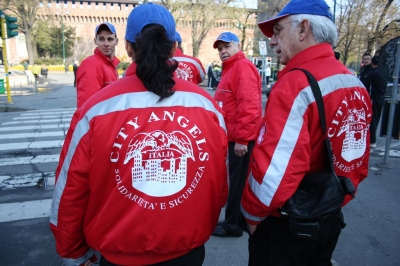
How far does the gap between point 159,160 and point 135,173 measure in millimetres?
116

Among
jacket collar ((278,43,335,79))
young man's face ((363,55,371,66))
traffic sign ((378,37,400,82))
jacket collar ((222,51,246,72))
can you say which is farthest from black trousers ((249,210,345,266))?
young man's face ((363,55,371,66))

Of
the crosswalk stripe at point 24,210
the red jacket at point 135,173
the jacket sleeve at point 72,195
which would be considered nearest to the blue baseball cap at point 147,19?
the red jacket at point 135,173

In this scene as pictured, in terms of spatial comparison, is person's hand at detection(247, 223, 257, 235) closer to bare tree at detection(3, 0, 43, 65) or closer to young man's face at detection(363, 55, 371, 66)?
young man's face at detection(363, 55, 371, 66)

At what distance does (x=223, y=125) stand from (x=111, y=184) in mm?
612

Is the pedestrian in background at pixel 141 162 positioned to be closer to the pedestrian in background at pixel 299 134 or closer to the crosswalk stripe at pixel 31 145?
the pedestrian in background at pixel 299 134

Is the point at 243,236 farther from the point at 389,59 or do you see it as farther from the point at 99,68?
the point at 389,59

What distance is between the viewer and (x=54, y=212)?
1.51 m

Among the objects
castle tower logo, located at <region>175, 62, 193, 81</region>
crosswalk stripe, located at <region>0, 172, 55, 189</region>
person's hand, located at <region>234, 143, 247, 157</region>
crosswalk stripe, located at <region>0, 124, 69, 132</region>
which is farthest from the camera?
crosswalk stripe, located at <region>0, 124, 69, 132</region>

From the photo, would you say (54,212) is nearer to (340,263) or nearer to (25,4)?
(340,263)

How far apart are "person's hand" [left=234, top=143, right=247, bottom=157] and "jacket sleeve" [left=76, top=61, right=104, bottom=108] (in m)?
1.65

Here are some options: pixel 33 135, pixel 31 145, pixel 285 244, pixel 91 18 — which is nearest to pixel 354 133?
pixel 285 244

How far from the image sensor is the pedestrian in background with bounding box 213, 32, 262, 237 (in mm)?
3260

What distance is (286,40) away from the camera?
1.78 m

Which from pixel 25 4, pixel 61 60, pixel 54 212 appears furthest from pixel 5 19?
pixel 61 60
